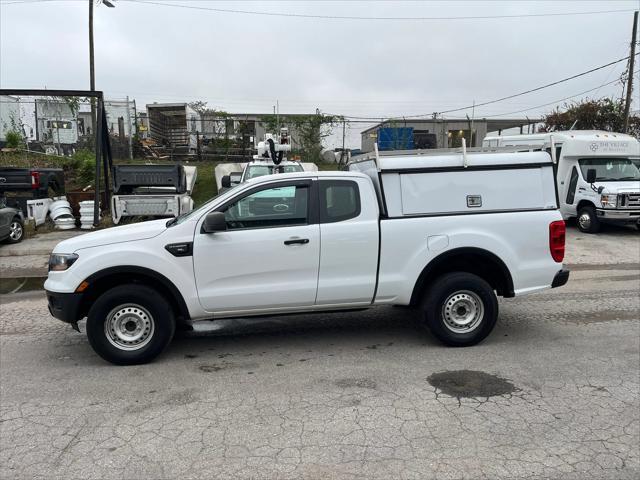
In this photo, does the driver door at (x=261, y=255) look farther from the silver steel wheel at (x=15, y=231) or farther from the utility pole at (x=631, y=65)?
the utility pole at (x=631, y=65)

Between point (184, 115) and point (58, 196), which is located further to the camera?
point (184, 115)

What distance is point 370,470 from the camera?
323 centimetres

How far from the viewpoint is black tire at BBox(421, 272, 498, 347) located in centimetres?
529

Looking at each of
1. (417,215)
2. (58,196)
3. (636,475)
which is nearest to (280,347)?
(417,215)

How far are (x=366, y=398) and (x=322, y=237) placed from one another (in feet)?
5.21

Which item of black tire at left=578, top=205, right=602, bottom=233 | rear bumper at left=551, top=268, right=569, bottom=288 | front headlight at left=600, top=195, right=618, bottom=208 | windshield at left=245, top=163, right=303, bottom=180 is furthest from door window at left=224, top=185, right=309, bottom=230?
black tire at left=578, top=205, right=602, bottom=233

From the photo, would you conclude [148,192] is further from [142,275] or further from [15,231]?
[142,275]

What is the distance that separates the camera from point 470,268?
5566mm

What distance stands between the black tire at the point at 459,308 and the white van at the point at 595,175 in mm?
9262

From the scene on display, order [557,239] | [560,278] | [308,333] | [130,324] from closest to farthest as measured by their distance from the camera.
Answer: [130,324]
[557,239]
[560,278]
[308,333]

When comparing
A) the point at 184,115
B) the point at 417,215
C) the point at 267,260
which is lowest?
the point at 267,260

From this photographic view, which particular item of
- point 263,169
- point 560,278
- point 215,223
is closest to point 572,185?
point 263,169

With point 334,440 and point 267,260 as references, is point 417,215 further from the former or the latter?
point 334,440

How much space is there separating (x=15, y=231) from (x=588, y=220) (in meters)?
14.5
